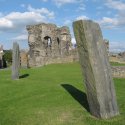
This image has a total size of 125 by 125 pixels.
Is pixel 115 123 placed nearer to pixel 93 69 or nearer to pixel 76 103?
pixel 93 69

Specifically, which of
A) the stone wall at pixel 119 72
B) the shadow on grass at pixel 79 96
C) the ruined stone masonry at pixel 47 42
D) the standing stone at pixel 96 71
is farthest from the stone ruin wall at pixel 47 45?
the standing stone at pixel 96 71

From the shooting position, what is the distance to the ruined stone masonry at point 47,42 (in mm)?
42594

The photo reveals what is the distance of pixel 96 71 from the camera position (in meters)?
8.39

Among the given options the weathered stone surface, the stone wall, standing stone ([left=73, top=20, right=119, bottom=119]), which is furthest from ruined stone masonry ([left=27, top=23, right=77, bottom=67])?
standing stone ([left=73, top=20, right=119, bottom=119])

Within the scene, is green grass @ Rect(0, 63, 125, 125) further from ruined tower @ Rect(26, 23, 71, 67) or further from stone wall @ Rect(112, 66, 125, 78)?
ruined tower @ Rect(26, 23, 71, 67)

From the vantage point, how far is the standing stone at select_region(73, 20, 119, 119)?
8.34 metres

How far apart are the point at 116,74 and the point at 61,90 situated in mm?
7072

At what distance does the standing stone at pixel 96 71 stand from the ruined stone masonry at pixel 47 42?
3162 cm

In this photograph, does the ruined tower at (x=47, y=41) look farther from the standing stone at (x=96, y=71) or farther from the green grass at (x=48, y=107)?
the standing stone at (x=96, y=71)

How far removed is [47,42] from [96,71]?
37.0 m

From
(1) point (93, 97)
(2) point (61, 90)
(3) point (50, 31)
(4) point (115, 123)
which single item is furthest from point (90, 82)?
(3) point (50, 31)

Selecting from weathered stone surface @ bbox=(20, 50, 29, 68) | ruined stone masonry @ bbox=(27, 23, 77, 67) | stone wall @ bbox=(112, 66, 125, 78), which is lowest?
stone wall @ bbox=(112, 66, 125, 78)

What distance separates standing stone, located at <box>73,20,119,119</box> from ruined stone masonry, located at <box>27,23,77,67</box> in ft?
104

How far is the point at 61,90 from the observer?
13.5m
